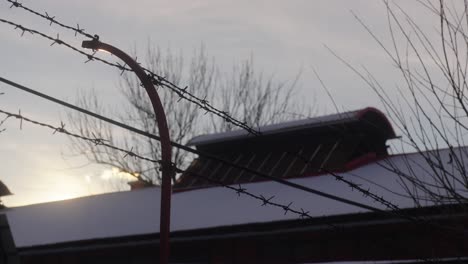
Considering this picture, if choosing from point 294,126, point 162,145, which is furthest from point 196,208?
point 162,145

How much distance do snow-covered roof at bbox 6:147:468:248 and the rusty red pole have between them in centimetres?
640

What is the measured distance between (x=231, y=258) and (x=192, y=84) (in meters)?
19.0

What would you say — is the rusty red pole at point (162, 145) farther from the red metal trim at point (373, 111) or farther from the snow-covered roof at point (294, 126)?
the red metal trim at point (373, 111)

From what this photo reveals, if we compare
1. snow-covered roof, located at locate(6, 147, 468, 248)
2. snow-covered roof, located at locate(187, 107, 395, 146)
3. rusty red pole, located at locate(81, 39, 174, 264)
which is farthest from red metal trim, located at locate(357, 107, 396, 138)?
rusty red pole, located at locate(81, 39, 174, 264)

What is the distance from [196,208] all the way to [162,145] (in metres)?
9.39

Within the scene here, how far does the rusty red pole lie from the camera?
452 centimetres

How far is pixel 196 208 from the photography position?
13.9 metres

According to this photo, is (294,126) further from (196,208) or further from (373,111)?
(196,208)

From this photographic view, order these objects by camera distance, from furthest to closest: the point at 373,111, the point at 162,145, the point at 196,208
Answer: the point at 373,111 → the point at 196,208 → the point at 162,145

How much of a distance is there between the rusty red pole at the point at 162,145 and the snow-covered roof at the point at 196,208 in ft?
21.0

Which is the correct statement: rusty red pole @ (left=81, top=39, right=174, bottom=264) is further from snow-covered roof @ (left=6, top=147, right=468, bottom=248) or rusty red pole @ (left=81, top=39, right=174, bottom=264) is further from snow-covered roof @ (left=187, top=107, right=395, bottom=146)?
snow-covered roof @ (left=187, top=107, right=395, bottom=146)

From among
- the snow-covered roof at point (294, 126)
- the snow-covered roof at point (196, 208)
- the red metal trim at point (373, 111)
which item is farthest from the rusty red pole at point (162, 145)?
the red metal trim at point (373, 111)

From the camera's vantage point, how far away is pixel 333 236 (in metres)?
11.6

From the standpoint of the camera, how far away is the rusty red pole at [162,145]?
4516mm
